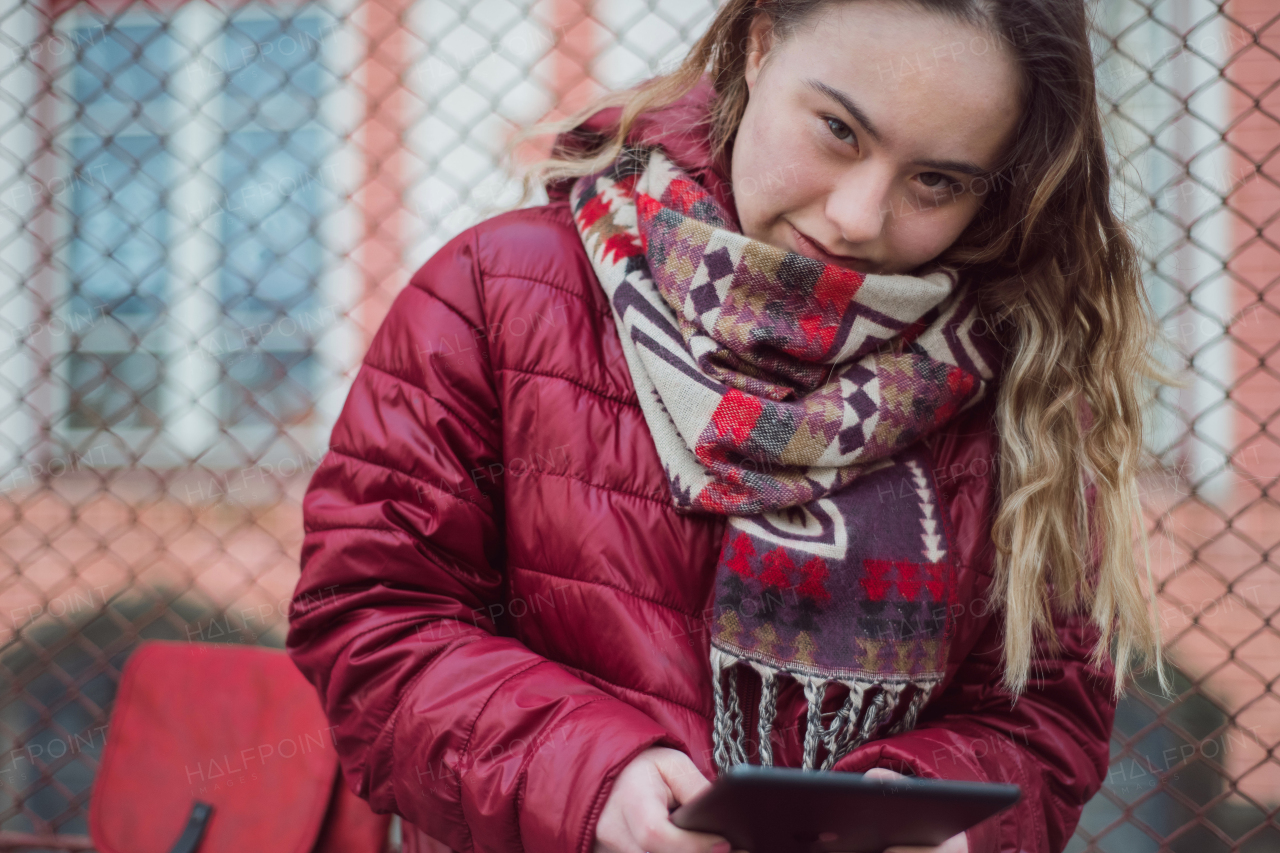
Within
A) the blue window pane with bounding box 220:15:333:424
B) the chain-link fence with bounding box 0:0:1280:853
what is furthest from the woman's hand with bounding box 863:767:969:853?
the blue window pane with bounding box 220:15:333:424

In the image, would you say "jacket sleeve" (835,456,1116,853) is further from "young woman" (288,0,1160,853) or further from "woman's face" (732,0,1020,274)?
"woman's face" (732,0,1020,274)

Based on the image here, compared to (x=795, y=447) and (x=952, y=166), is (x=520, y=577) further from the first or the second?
(x=952, y=166)

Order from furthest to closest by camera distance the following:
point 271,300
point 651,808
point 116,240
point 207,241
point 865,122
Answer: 1. point 207,241
2. point 271,300
3. point 116,240
4. point 865,122
5. point 651,808

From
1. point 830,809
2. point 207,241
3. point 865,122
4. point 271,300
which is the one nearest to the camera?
point 830,809

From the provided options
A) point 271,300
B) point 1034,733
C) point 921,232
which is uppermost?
point 921,232

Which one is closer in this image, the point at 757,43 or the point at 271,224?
the point at 757,43

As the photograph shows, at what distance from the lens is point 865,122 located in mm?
1062

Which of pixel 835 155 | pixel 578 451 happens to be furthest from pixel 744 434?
pixel 835 155

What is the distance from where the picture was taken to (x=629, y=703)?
1130 mm

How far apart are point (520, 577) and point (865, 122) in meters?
0.74

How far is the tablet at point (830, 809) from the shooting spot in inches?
28.5

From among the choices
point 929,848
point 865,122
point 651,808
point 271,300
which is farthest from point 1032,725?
point 271,300

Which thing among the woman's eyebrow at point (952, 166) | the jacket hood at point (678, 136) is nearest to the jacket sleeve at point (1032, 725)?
the woman's eyebrow at point (952, 166)

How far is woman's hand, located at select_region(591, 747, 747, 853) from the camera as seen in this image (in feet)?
2.90
